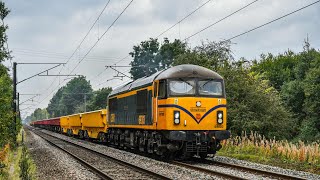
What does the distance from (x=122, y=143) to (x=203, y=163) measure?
27.4 ft

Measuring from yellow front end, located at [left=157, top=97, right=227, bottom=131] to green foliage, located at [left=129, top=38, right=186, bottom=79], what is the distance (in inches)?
2106

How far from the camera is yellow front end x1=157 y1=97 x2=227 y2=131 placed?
17344 millimetres

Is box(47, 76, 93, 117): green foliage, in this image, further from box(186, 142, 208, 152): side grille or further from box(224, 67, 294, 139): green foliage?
box(186, 142, 208, 152): side grille

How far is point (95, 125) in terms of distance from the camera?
34.5 metres

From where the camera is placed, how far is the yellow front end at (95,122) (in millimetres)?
→ 31409

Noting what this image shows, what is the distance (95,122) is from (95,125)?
263 millimetres

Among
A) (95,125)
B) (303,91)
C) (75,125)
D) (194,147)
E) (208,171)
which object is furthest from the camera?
(303,91)

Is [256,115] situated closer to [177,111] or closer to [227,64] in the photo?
[227,64]

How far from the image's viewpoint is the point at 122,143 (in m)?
25.1

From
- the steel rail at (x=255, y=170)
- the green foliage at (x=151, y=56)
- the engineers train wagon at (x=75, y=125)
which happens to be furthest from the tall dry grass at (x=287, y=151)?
the green foliage at (x=151, y=56)

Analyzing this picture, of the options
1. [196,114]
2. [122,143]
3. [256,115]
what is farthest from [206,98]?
[256,115]

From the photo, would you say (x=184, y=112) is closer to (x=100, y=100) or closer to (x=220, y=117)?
(x=220, y=117)

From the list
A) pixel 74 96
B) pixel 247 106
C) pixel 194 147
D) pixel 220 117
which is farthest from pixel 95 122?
pixel 74 96

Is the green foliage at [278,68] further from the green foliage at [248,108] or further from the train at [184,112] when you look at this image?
the train at [184,112]
